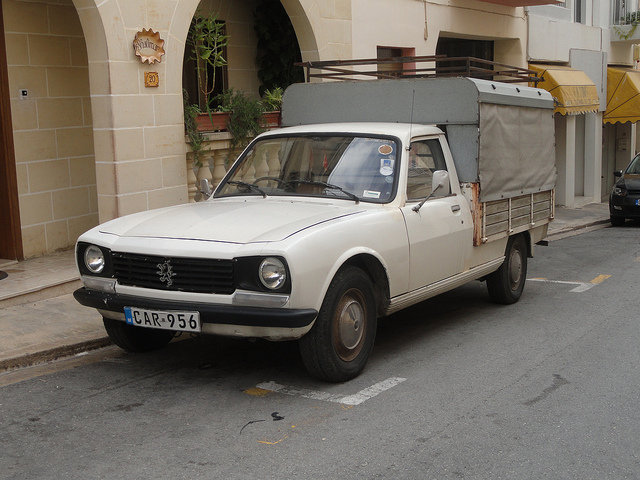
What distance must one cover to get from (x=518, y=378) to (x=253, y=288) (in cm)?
211

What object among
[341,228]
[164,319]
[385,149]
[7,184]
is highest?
[385,149]

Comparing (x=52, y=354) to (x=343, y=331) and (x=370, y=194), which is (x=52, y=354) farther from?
(x=370, y=194)

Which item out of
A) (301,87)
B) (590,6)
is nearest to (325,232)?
(301,87)

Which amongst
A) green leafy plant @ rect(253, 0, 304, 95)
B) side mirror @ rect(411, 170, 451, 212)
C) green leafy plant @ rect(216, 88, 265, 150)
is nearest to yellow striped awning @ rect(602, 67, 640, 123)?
green leafy plant @ rect(253, 0, 304, 95)

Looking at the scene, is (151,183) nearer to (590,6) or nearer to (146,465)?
→ (146,465)

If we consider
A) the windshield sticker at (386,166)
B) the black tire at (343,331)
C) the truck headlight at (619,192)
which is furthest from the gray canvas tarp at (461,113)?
the truck headlight at (619,192)

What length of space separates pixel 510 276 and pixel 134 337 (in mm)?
4015

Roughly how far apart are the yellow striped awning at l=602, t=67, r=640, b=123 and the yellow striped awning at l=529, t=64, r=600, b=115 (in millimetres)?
1550

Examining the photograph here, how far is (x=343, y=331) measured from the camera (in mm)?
5629

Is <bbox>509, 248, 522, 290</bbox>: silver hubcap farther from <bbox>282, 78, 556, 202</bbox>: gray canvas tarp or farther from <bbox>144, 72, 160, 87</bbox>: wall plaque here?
<bbox>144, 72, 160, 87</bbox>: wall plaque

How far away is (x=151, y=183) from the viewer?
9.46 metres

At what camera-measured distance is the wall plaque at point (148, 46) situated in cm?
923

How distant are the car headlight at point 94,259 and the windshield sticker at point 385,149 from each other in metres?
2.37

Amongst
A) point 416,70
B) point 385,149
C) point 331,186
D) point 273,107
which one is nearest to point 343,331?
point 331,186
